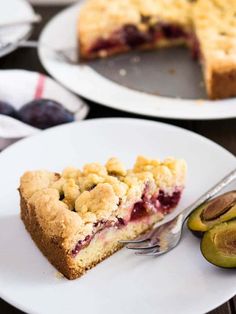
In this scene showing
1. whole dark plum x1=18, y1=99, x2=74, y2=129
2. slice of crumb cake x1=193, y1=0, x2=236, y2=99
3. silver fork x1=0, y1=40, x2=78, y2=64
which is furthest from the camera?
silver fork x1=0, y1=40, x2=78, y2=64

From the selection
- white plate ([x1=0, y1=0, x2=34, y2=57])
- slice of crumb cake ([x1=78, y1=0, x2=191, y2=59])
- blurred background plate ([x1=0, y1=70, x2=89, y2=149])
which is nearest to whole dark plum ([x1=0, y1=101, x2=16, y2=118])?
blurred background plate ([x1=0, y1=70, x2=89, y2=149])

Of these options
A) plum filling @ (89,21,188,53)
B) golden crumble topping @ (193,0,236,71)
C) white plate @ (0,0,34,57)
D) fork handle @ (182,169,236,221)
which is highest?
white plate @ (0,0,34,57)

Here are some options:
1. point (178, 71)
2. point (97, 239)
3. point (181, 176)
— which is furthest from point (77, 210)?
point (178, 71)

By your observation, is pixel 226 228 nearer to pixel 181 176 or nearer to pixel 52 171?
pixel 181 176

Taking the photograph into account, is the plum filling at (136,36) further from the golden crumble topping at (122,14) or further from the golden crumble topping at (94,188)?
the golden crumble topping at (94,188)

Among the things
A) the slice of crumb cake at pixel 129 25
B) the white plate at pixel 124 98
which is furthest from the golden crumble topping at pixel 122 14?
the white plate at pixel 124 98

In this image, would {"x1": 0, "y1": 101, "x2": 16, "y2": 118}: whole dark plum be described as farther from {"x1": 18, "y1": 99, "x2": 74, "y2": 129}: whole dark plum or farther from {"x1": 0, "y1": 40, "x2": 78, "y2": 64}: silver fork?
{"x1": 0, "y1": 40, "x2": 78, "y2": 64}: silver fork
